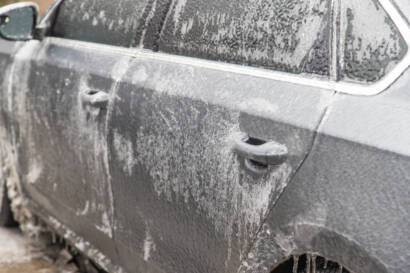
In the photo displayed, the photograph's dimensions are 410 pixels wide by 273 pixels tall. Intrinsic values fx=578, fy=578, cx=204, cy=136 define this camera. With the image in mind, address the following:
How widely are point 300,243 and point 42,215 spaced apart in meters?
1.98

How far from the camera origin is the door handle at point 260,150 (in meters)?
1.60

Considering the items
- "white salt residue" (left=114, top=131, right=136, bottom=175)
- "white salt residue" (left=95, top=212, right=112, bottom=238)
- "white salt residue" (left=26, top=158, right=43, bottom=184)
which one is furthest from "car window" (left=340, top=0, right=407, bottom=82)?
"white salt residue" (left=26, top=158, right=43, bottom=184)

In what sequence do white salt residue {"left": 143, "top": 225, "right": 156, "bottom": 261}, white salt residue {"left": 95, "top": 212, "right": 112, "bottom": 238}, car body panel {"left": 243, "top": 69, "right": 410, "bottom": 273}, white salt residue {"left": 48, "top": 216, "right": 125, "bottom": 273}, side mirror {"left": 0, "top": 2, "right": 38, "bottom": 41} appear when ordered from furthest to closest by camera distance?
side mirror {"left": 0, "top": 2, "right": 38, "bottom": 41} < white salt residue {"left": 48, "top": 216, "right": 125, "bottom": 273} < white salt residue {"left": 95, "top": 212, "right": 112, "bottom": 238} < white salt residue {"left": 143, "top": 225, "right": 156, "bottom": 261} < car body panel {"left": 243, "top": 69, "right": 410, "bottom": 273}

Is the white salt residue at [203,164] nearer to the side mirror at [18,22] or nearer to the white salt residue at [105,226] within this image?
the white salt residue at [105,226]

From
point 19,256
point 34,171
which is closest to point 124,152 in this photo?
point 34,171

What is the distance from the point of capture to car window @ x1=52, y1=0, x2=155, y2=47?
2457 millimetres

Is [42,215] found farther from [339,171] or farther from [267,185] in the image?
[339,171]

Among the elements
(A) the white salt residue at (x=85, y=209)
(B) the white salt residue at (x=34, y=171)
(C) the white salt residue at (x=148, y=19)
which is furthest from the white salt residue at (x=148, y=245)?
(B) the white salt residue at (x=34, y=171)

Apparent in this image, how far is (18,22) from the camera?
2.99 meters

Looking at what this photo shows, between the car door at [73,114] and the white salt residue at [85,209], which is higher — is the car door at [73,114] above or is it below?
above

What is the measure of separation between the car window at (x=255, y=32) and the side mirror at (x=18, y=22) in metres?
1.05

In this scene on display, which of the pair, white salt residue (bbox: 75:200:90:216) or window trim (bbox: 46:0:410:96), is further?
white salt residue (bbox: 75:200:90:216)

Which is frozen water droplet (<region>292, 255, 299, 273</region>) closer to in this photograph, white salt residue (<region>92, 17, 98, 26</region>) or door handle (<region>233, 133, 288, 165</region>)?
door handle (<region>233, 133, 288, 165</region>)

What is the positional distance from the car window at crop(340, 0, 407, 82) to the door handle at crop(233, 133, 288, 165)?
0.27 meters
